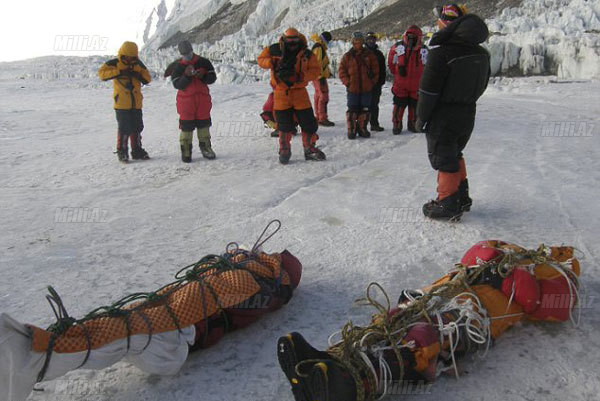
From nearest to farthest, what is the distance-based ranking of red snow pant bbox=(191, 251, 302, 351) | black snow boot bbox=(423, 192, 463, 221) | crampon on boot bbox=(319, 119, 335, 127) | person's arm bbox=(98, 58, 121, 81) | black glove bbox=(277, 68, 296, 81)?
1. red snow pant bbox=(191, 251, 302, 351)
2. black snow boot bbox=(423, 192, 463, 221)
3. black glove bbox=(277, 68, 296, 81)
4. person's arm bbox=(98, 58, 121, 81)
5. crampon on boot bbox=(319, 119, 335, 127)

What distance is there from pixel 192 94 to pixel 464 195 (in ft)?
10.9

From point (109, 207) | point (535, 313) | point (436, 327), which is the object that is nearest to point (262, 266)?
point (436, 327)

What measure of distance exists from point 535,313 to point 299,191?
2.53 metres

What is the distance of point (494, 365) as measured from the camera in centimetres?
205

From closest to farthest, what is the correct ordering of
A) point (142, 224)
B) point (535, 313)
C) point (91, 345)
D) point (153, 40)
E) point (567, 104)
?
point (91, 345)
point (535, 313)
point (142, 224)
point (567, 104)
point (153, 40)

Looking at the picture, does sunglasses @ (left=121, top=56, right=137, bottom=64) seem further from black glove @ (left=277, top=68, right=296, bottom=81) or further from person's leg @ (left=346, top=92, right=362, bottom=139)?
person's leg @ (left=346, top=92, right=362, bottom=139)

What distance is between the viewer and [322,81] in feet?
22.8

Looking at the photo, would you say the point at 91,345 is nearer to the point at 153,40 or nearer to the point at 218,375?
the point at 218,375

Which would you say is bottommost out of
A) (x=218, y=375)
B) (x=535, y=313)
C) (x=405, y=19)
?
(x=218, y=375)

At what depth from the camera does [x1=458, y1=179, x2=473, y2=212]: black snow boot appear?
3594 millimetres

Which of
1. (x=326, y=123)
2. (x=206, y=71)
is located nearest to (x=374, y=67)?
(x=326, y=123)

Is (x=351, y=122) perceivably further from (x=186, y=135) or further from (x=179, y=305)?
(x=179, y=305)

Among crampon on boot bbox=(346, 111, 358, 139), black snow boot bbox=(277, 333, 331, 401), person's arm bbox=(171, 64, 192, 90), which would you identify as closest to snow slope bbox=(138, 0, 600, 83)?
crampon on boot bbox=(346, 111, 358, 139)

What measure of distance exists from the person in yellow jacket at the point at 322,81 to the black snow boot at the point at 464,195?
371 cm
